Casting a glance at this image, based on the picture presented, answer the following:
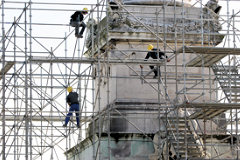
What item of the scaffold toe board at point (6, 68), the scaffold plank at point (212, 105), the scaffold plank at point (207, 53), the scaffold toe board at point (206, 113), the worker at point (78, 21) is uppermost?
the worker at point (78, 21)

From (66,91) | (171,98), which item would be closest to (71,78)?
(66,91)

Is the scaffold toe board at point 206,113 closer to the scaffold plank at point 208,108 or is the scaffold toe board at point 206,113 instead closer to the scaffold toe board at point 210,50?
the scaffold plank at point 208,108

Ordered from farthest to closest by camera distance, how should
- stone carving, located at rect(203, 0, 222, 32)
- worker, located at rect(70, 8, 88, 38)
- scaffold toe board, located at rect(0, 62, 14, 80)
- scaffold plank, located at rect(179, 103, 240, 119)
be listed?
stone carving, located at rect(203, 0, 222, 32) < worker, located at rect(70, 8, 88, 38) < scaffold toe board, located at rect(0, 62, 14, 80) < scaffold plank, located at rect(179, 103, 240, 119)

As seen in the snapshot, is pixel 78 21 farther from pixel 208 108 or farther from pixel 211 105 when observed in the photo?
pixel 211 105

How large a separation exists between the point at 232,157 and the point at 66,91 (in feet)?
29.9

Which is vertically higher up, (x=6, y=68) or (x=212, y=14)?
(x=212, y=14)

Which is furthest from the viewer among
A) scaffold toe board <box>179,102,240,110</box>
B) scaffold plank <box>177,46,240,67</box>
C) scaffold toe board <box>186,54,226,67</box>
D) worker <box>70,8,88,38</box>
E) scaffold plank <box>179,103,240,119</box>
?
worker <box>70,8,88,38</box>

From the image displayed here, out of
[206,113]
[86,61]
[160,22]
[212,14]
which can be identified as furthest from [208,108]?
[212,14]

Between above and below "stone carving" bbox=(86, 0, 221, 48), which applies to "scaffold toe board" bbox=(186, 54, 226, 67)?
below

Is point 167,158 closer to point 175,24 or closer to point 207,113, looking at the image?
point 207,113

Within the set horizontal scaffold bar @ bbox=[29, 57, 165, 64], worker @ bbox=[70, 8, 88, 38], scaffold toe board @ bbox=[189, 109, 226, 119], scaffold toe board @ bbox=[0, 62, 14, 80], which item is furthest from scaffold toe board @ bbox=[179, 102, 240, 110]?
scaffold toe board @ bbox=[0, 62, 14, 80]

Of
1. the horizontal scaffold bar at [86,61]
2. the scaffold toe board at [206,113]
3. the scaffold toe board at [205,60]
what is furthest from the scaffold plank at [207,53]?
the scaffold toe board at [206,113]

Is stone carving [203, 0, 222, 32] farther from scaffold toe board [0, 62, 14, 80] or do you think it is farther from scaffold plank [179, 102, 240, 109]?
scaffold toe board [0, 62, 14, 80]

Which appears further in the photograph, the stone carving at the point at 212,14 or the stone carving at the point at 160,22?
the stone carving at the point at 212,14
